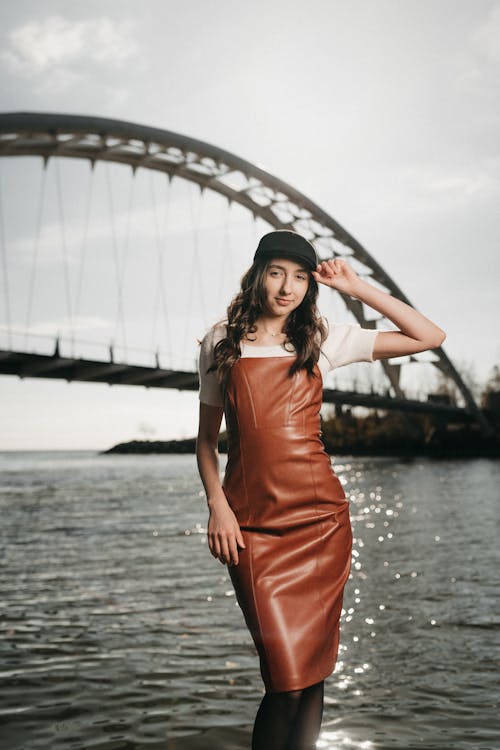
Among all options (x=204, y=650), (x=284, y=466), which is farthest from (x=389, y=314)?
(x=204, y=650)

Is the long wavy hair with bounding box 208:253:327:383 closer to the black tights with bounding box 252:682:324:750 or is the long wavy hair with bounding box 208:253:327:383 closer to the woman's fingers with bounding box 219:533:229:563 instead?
the woman's fingers with bounding box 219:533:229:563

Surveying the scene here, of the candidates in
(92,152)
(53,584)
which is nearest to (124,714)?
(53,584)

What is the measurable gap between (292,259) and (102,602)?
583 centimetres

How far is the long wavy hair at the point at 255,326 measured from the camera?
249cm

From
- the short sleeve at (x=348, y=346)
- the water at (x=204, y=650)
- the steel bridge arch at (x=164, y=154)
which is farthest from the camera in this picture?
the steel bridge arch at (x=164, y=154)

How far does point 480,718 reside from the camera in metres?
4.16

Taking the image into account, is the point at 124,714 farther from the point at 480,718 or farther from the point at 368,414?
the point at 368,414

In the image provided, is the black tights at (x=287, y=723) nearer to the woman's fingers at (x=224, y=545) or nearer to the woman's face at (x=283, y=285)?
the woman's fingers at (x=224, y=545)

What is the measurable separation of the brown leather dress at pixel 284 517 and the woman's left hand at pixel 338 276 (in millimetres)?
288

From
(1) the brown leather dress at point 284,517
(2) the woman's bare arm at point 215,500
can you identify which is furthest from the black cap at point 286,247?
(2) the woman's bare arm at point 215,500

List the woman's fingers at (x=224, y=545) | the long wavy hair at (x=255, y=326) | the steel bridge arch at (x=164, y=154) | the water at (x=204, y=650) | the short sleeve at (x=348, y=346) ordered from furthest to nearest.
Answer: the steel bridge arch at (x=164, y=154)
the water at (x=204, y=650)
the short sleeve at (x=348, y=346)
the long wavy hair at (x=255, y=326)
the woman's fingers at (x=224, y=545)

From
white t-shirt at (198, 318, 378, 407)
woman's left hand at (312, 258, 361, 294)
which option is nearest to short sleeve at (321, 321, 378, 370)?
white t-shirt at (198, 318, 378, 407)

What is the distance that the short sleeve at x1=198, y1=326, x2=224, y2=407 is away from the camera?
2.57 meters

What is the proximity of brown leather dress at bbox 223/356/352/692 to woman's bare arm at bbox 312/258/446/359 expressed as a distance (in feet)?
1.00
